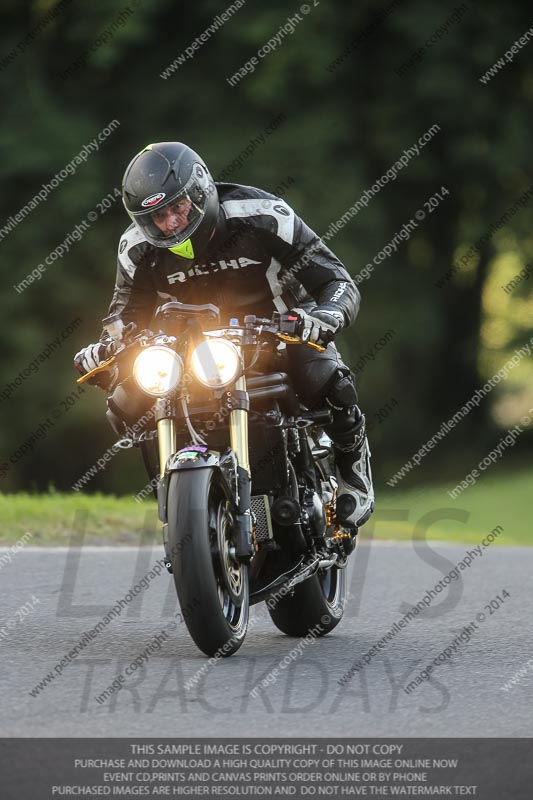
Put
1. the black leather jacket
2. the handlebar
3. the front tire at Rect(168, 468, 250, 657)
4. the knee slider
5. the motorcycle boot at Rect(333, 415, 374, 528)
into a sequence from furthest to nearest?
the motorcycle boot at Rect(333, 415, 374, 528)
the knee slider
the black leather jacket
the handlebar
the front tire at Rect(168, 468, 250, 657)

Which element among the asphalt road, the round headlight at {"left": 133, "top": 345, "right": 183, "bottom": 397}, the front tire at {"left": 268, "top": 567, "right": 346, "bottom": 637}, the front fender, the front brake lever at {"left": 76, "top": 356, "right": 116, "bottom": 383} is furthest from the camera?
the front tire at {"left": 268, "top": 567, "right": 346, "bottom": 637}

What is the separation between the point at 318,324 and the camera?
561 cm

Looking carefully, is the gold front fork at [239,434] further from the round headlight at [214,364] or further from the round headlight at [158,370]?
the round headlight at [158,370]

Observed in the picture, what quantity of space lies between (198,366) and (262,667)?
1.12 meters

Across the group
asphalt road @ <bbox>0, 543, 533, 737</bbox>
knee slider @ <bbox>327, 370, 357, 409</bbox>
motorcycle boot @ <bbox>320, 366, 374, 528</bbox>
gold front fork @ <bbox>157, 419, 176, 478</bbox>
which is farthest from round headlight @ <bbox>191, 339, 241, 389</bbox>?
asphalt road @ <bbox>0, 543, 533, 737</bbox>

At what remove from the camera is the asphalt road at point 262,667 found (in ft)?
14.3

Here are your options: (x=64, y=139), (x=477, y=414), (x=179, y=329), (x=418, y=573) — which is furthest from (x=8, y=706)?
(x=477, y=414)

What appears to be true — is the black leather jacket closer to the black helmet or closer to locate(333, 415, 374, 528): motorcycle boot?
the black helmet

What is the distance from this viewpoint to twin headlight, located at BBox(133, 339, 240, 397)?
5.31 m

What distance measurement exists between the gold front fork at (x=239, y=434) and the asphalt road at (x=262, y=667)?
743 mm

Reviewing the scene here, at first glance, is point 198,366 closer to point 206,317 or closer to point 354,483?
point 206,317

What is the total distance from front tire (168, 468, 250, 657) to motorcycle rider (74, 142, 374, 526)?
1.87 feet

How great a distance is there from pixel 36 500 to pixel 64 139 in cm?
850

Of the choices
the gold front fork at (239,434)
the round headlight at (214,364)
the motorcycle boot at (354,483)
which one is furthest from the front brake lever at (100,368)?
the motorcycle boot at (354,483)
